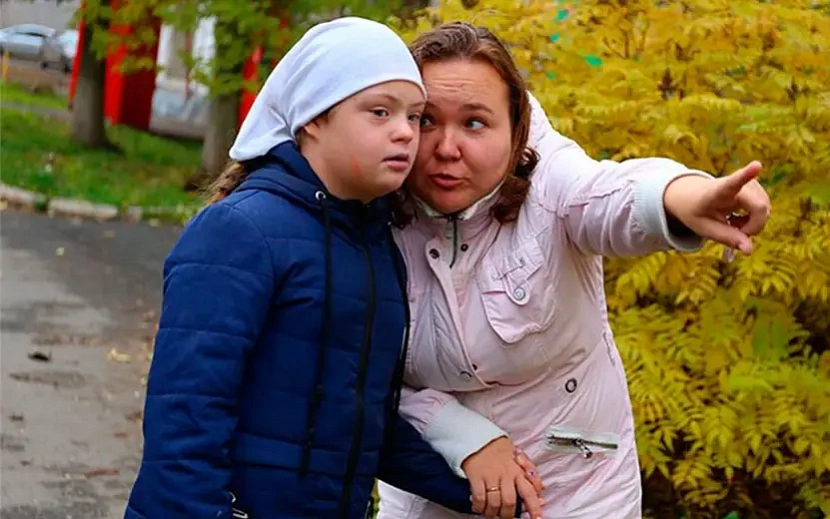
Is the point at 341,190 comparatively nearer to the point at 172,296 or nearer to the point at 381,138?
→ the point at 381,138

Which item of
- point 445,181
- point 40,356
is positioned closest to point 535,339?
point 445,181

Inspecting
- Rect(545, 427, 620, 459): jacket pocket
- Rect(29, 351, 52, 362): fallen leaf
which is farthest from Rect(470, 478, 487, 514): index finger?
Rect(29, 351, 52, 362): fallen leaf

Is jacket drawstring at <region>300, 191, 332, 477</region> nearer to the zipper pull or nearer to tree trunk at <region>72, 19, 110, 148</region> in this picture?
the zipper pull

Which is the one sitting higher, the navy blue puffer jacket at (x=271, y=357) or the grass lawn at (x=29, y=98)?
the navy blue puffer jacket at (x=271, y=357)

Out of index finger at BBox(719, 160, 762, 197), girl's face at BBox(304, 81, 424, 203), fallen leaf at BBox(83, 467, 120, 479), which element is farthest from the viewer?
fallen leaf at BBox(83, 467, 120, 479)

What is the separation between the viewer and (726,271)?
4707mm

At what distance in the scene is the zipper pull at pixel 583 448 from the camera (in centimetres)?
263

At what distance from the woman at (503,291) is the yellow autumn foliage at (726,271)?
6.09ft

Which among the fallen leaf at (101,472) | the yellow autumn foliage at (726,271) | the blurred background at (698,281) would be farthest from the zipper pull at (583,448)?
the fallen leaf at (101,472)

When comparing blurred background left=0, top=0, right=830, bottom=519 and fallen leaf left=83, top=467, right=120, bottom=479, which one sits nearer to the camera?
blurred background left=0, top=0, right=830, bottom=519

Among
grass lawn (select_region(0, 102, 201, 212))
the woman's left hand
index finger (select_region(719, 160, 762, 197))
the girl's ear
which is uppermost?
index finger (select_region(719, 160, 762, 197))

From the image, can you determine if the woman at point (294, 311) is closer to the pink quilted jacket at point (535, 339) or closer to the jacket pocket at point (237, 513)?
the jacket pocket at point (237, 513)

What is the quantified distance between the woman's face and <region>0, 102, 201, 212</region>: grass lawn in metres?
11.9

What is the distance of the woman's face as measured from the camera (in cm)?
252
